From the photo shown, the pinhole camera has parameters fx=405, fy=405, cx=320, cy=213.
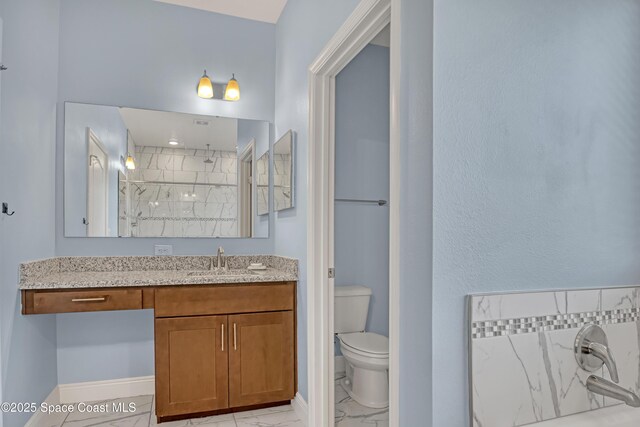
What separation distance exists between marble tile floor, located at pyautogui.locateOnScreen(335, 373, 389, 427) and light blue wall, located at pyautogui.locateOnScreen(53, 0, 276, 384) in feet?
4.03

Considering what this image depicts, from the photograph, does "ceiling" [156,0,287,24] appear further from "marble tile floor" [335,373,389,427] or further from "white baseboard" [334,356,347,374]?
"marble tile floor" [335,373,389,427]

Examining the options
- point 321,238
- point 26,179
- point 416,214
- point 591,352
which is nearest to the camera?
point 416,214

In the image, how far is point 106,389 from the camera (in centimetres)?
272

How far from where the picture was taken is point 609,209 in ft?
5.09

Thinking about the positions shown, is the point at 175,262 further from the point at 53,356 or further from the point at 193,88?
the point at 193,88

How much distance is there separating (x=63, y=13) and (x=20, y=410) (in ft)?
7.93

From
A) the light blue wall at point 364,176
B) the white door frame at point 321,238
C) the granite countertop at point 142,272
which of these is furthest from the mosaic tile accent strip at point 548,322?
the light blue wall at point 364,176

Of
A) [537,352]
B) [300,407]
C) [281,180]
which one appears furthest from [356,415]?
[281,180]

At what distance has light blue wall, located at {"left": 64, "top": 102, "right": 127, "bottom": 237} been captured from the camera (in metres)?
2.66

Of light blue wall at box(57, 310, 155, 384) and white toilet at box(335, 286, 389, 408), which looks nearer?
white toilet at box(335, 286, 389, 408)

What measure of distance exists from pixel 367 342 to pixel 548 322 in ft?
4.73

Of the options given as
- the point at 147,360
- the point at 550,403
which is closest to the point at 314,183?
the point at 550,403

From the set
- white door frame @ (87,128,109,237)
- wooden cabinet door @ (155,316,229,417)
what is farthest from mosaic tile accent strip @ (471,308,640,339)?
white door frame @ (87,128,109,237)

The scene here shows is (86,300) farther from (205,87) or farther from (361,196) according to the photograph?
(361,196)
